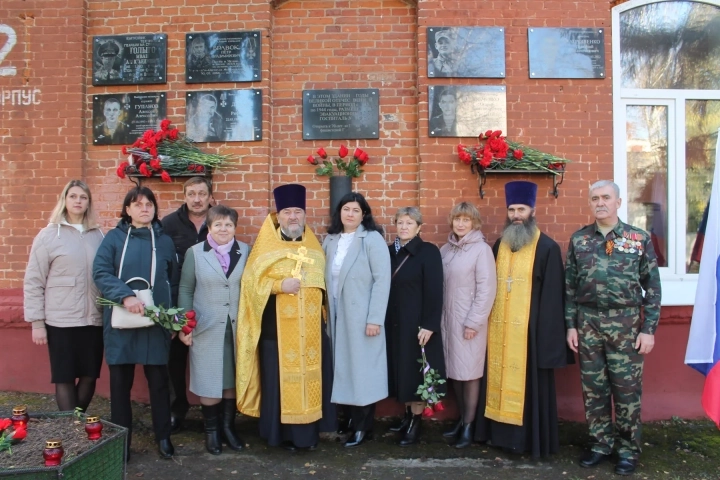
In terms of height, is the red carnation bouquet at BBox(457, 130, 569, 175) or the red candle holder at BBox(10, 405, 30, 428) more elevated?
the red carnation bouquet at BBox(457, 130, 569, 175)

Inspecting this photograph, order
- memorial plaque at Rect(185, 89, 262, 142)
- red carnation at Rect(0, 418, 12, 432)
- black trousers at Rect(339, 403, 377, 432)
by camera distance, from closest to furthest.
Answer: red carnation at Rect(0, 418, 12, 432) < black trousers at Rect(339, 403, 377, 432) < memorial plaque at Rect(185, 89, 262, 142)

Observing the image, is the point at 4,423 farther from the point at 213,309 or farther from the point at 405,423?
the point at 405,423

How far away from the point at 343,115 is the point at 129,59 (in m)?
2.07

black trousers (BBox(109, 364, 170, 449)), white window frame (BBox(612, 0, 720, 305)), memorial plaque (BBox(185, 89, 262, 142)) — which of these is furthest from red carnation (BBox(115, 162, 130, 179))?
white window frame (BBox(612, 0, 720, 305))

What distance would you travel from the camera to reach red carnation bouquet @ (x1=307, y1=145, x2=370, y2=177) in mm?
5102

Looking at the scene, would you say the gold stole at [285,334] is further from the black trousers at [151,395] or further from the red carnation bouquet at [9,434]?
the red carnation bouquet at [9,434]

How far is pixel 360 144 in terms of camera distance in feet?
17.4

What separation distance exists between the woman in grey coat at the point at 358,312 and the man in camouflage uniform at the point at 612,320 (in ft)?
4.55

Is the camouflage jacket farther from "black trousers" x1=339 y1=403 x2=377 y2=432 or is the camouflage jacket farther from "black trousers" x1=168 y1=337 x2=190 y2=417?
"black trousers" x1=168 y1=337 x2=190 y2=417

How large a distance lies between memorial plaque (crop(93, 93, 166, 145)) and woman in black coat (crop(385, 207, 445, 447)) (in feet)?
8.48

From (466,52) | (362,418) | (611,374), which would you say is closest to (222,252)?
(362,418)

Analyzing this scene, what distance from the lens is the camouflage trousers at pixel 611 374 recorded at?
397 centimetres

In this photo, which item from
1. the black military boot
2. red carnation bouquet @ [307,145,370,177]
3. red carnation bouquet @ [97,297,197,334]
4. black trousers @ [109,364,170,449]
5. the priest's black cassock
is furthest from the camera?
red carnation bouquet @ [307,145,370,177]

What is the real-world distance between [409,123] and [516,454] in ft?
9.73
